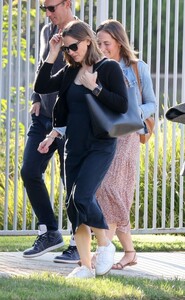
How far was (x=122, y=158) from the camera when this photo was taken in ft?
25.3

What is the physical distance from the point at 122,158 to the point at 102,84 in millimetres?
879

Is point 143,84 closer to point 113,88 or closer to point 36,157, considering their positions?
point 113,88


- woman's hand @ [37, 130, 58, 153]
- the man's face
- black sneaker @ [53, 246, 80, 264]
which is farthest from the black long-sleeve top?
black sneaker @ [53, 246, 80, 264]

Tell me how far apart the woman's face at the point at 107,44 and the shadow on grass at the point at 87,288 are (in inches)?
70.9

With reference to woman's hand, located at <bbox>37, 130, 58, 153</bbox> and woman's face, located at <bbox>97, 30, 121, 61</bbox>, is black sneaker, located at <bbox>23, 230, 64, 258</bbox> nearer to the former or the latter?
woman's hand, located at <bbox>37, 130, 58, 153</bbox>

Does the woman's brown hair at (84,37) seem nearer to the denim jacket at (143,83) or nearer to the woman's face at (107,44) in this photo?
the woman's face at (107,44)

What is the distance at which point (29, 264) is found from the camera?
798 centimetres

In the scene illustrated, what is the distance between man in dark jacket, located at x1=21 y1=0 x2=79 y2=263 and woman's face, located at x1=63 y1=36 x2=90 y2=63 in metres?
1.11

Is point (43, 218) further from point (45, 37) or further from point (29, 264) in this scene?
point (45, 37)

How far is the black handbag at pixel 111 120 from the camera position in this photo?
22.5ft

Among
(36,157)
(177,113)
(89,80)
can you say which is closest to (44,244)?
(36,157)

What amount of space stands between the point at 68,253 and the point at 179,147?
3543 millimetres

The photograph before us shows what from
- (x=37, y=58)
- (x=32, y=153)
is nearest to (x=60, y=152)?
(x=32, y=153)

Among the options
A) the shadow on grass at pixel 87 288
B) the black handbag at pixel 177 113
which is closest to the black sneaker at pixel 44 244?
the shadow on grass at pixel 87 288
